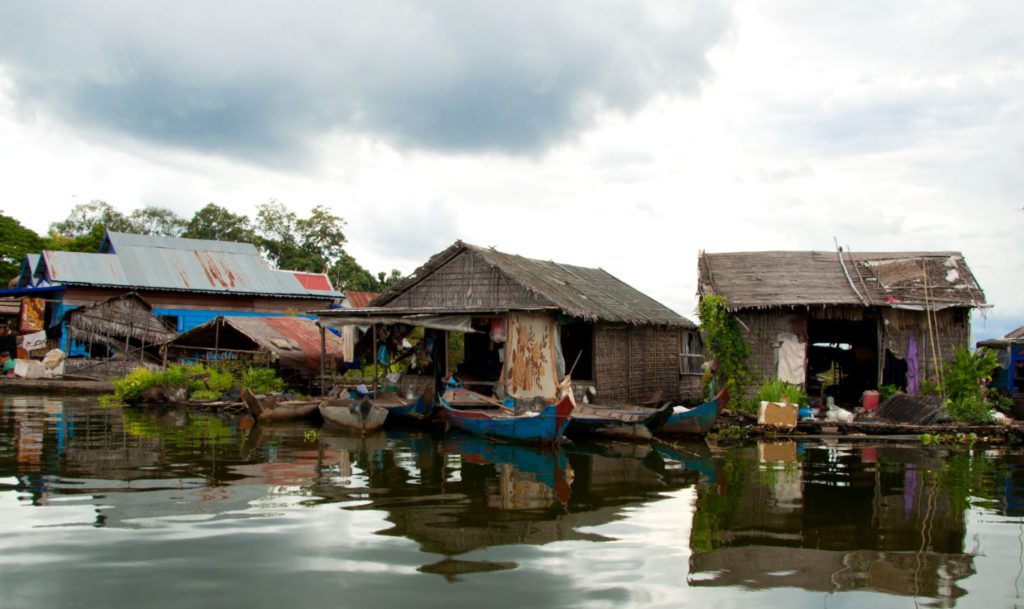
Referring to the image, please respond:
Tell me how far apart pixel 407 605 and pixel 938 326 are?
13.3 m

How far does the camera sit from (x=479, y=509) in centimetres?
850

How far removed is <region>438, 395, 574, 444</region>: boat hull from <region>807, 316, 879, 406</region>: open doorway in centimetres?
780

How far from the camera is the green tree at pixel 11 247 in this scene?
3606 cm

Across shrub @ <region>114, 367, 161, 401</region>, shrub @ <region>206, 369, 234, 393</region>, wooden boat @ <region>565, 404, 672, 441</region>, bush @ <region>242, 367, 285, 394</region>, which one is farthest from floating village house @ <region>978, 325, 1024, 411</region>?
shrub @ <region>114, 367, 161, 401</region>

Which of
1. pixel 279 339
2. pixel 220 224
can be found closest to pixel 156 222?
pixel 220 224

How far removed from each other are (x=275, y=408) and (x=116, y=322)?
38.9ft

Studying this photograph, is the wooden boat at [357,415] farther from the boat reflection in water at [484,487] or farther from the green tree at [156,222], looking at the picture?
the green tree at [156,222]

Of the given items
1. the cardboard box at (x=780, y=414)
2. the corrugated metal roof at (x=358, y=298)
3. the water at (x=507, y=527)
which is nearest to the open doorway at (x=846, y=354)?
the cardboard box at (x=780, y=414)

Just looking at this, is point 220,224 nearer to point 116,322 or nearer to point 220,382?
point 116,322

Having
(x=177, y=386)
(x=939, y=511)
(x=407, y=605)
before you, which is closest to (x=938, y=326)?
(x=939, y=511)

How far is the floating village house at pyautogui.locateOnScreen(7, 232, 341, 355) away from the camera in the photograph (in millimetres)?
30531

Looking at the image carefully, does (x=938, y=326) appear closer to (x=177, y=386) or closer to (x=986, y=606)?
(x=986, y=606)

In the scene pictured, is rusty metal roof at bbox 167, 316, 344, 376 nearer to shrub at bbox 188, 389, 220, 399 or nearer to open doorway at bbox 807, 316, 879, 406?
shrub at bbox 188, 389, 220, 399

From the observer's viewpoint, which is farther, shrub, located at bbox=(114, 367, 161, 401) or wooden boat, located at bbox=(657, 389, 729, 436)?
shrub, located at bbox=(114, 367, 161, 401)
